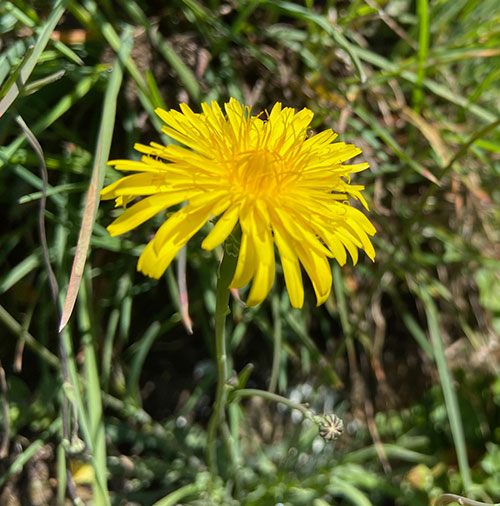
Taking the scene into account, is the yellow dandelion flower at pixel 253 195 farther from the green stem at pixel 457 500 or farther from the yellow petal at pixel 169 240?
the green stem at pixel 457 500

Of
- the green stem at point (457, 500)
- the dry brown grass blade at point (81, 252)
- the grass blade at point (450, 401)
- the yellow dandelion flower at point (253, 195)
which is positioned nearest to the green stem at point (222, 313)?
the yellow dandelion flower at point (253, 195)

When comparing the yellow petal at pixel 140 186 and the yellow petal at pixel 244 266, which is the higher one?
the yellow petal at pixel 140 186

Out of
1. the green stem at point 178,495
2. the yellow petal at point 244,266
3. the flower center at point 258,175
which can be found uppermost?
the flower center at point 258,175

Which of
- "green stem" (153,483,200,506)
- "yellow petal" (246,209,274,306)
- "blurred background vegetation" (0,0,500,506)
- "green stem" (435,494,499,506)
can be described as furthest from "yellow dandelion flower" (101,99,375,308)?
"green stem" (153,483,200,506)

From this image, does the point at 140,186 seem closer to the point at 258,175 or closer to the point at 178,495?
the point at 258,175

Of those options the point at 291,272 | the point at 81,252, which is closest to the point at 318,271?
the point at 291,272

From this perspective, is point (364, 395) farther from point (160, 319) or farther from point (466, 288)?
point (160, 319)
